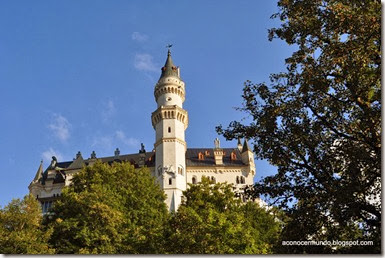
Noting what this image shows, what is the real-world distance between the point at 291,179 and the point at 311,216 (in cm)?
147

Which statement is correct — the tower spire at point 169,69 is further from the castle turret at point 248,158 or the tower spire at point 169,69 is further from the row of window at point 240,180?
the row of window at point 240,180

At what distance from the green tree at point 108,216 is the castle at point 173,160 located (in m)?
16.1

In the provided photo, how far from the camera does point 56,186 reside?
60.1 metres

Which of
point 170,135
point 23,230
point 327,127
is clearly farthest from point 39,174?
point 327,127

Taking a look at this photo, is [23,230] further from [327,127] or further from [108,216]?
[327,127]

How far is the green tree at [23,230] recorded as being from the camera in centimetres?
2409

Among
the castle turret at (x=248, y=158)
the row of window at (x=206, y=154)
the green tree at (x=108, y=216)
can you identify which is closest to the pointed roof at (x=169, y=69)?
the row of window at (x=206, y=154)

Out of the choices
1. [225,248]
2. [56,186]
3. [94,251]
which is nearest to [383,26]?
[225,248]

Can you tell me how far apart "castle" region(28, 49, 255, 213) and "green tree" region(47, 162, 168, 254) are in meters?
16.1

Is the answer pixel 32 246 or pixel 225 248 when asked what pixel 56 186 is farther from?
pixel 225 248

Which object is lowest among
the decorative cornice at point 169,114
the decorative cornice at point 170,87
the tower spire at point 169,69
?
the decorative cornice at point 169,114

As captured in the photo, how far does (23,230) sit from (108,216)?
205 inches

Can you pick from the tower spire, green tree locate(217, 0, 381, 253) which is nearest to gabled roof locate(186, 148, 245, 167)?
the tower spire

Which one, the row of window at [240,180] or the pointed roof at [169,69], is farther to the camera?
the pointed roof at [169,69]
